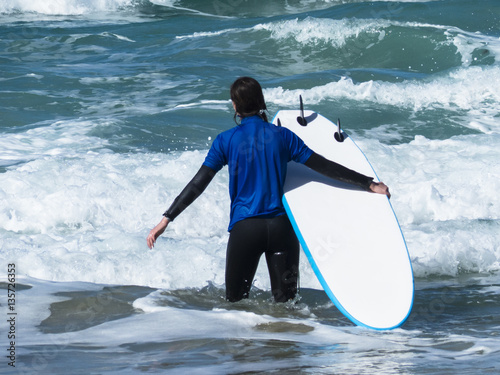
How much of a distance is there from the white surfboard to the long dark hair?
0.47 meters

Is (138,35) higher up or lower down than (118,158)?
higher up

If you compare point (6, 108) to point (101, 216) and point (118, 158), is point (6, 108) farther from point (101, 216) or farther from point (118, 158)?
point (101, 216)

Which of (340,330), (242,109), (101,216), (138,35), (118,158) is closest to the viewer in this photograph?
(242,109)

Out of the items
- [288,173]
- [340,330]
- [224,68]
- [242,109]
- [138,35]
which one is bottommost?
[340,330]

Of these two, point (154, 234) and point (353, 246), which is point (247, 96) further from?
point (353, 246)

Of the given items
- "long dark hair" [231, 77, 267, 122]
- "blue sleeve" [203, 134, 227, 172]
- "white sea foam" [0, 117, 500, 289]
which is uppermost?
"long dark hair" [231, 77, 267, 122]

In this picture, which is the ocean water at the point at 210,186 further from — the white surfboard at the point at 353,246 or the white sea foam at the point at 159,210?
the white surfboard at the point at 353,246

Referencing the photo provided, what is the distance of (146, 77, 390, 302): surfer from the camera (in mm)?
3189

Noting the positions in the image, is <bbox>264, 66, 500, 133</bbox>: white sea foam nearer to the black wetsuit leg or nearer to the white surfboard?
the white surfboard

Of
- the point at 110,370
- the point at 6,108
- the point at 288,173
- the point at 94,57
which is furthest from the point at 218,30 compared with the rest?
the point at 110,370

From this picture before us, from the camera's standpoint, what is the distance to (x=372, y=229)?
364 cm

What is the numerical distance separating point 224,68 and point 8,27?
7.78m

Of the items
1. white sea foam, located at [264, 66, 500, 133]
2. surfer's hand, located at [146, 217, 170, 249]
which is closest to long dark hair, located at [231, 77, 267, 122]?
surfer's hand, located at [146, 217, 170, 249]

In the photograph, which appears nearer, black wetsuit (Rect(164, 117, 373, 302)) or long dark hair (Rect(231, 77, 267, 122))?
long dark hair (Rect(231, 77, 267, 122))
